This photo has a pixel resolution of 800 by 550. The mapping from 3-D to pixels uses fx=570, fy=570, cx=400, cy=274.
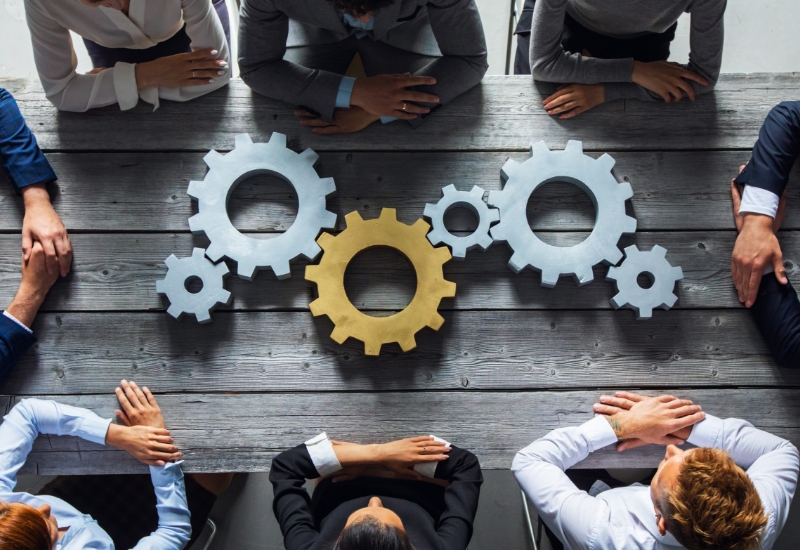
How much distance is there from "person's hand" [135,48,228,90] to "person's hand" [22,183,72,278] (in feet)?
1.43

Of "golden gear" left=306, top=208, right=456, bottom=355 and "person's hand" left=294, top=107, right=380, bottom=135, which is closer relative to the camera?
"golden gear" left=306, top=208, right=456, bottom=355

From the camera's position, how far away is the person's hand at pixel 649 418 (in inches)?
60.5

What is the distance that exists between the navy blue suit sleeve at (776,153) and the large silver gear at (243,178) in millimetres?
1203

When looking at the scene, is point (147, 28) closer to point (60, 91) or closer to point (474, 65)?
point (60, 91)

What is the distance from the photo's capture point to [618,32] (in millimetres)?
1779

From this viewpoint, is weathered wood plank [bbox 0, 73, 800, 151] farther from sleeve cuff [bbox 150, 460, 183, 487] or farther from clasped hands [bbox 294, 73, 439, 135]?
sleeve cuff [bbox 150, 460, 183, 487]

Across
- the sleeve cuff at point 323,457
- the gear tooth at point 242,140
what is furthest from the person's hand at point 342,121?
the sleeve cuff at point 323,457

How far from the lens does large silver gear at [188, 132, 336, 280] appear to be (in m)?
1.59

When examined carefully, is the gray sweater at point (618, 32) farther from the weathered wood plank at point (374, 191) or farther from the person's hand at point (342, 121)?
the person's hand at point (342, 121)

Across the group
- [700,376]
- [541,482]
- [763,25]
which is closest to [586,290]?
[700,376]

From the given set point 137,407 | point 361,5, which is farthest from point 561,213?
point 137,407

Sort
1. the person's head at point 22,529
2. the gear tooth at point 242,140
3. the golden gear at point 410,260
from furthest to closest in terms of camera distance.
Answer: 1. the gear tooth at point 242,140
2. the golden gear at point 410,260
3. the person's head at point 22,529

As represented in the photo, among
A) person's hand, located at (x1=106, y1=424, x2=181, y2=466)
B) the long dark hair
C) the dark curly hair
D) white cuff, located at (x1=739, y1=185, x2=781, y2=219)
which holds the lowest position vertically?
person's hand, located at (x1=106, y1=424, x2=181, y2=466)

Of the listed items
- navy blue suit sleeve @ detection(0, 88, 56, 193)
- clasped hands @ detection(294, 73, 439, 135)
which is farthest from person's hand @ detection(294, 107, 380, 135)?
navy blue suit sleeve @ detection(0, 88, 56, 193)
